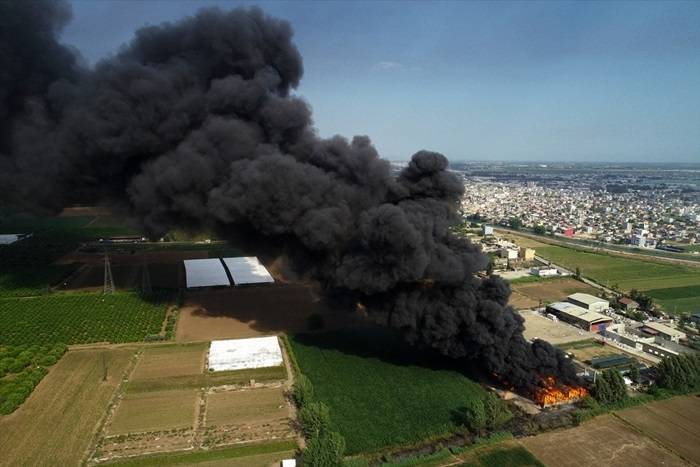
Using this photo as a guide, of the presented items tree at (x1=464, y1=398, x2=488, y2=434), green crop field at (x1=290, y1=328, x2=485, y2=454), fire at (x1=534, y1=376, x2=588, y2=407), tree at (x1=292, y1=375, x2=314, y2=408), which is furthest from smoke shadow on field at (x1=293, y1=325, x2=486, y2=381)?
tree at (x1=292, y1=375, x2=314, y2=408)

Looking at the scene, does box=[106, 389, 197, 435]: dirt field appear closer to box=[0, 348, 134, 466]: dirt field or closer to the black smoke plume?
box=[0, 348, 134, 466]: dirt field

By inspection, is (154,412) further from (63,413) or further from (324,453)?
(324,453)

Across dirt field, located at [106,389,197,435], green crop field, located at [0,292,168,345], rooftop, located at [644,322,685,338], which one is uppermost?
green crop field, located at [0,292,168,345]

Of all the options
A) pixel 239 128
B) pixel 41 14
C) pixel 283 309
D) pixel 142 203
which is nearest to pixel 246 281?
pixel 283 309

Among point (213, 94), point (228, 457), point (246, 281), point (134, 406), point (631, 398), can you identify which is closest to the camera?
point (228, 457)

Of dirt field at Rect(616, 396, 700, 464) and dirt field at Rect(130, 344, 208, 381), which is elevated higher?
dirt field at Rect(130, 344, 208, 381)

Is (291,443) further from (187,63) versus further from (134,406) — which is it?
(187,63)
